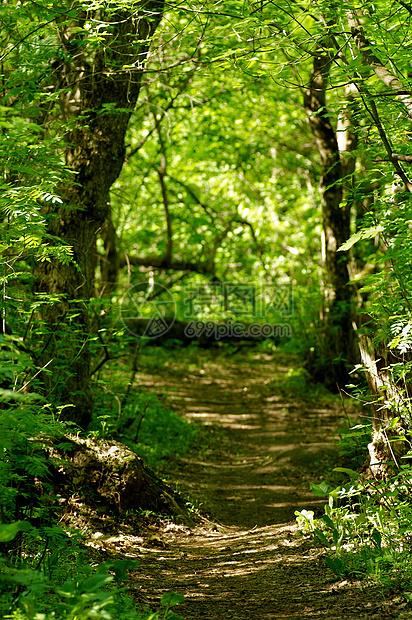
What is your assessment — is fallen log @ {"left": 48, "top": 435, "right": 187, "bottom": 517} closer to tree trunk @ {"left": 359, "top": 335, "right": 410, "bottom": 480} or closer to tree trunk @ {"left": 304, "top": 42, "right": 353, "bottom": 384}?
tree trunk @ {"left": 359, "top": 335, "right": 410, "bottom": 480}

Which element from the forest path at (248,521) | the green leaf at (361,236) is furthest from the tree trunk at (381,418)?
the green leaf at (361,236)

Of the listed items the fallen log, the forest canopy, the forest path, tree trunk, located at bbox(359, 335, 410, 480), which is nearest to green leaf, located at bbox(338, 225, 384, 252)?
the forest canopy

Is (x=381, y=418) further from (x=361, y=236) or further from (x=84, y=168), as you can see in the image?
(x=84, y=168)

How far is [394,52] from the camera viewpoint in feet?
11.9

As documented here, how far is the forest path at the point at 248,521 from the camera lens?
3.51 m

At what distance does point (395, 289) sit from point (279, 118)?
10710 mm

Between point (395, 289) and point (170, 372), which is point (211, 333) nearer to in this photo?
point (170, 372)

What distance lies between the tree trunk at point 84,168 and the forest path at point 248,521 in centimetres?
170

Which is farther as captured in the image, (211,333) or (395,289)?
(211,333)

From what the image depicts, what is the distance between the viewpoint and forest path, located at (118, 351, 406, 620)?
3506 millimetres

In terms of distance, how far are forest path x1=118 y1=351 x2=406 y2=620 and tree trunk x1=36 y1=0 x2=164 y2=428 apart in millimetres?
1697

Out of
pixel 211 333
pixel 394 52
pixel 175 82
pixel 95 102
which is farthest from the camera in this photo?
pixel 211 333

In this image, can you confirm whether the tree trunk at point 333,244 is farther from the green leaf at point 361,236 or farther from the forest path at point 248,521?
the green leaf at point 361,236

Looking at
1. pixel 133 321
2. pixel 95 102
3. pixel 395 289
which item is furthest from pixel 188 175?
pixel 395 289
